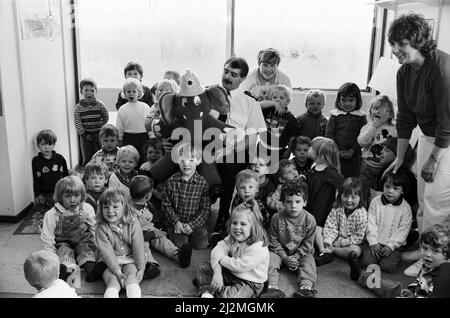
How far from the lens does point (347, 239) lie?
8.42 feet

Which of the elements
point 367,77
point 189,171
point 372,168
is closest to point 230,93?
point 189,171

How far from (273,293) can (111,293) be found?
72 centimetres

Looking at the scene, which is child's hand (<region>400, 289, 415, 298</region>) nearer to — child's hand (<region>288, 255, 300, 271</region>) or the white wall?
child's hand (<region>288, 255, 300, 271</region>)

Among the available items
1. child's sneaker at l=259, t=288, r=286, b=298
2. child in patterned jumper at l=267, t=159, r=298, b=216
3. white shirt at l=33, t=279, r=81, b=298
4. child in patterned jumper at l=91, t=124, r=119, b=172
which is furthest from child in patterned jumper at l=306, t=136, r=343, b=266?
white shirt at l=33, t=279, r=81, b=298

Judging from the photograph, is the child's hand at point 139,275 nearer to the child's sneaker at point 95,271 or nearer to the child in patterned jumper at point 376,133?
the child's sneaker at point 95,271

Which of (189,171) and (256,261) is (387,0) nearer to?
(189,171)

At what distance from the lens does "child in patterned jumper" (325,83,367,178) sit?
3.12 metres

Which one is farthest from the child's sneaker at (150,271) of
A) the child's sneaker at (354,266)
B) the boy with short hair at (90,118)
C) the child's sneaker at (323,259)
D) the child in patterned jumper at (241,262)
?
the boy with short hair at (90,118)

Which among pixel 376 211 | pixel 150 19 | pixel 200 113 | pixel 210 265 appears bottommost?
pixel 210 265

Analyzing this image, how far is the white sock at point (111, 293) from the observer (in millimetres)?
2093

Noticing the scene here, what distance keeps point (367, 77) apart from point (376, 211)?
220 cm

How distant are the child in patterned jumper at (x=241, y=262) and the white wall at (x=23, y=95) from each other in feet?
4.91

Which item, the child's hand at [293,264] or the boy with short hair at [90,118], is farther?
the boy with short hair at [90,118]

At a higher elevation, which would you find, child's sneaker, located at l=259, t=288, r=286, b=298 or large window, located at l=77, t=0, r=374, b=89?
large window, located at l=77, t=0, r=374, b=89
